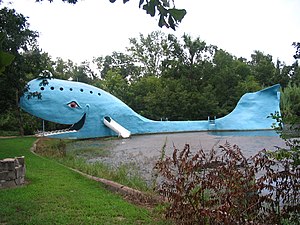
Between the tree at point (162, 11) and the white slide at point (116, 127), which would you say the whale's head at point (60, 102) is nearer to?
the white slide at point (116, 127)

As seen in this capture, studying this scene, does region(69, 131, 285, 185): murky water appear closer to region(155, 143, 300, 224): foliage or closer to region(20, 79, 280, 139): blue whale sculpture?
region(20, 79, 280, 139): blue whale sculpture

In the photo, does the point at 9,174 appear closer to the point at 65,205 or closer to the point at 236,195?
the point at 65,205

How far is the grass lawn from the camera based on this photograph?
3.45m

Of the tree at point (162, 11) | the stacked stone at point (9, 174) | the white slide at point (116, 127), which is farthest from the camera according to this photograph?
the white slide at point (116, 127)

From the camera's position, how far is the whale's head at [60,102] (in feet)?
55.1

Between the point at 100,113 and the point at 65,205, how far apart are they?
1568 centimetres

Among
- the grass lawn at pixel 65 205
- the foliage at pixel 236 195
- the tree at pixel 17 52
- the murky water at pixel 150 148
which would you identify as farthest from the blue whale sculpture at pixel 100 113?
the foliage at pixel 236 195

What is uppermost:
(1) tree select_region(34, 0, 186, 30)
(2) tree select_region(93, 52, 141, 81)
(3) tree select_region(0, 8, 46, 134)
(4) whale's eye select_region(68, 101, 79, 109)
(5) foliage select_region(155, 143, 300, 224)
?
(2) tree select_region(93, 52, 141, 81)

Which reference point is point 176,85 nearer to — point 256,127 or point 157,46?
point 256,127

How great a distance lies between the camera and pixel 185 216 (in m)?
2.75

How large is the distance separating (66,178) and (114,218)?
255 centimetres

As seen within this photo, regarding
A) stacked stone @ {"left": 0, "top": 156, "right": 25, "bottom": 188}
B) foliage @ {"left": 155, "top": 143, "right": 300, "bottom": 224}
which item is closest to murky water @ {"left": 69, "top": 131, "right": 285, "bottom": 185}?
stacked stone @ {"left": 0, "top": 156, "right": 25, "bottom": 188}

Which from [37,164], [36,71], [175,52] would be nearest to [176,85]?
[175,52]

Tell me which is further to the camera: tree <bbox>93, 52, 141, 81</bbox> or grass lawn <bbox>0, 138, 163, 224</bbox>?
tree <bbox>93, 52, 141, 81</bbox>
